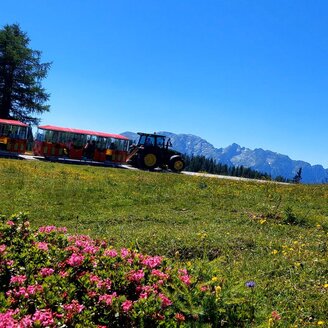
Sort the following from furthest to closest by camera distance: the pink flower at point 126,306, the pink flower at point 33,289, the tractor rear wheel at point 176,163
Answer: the tractor rear wheel at point 176,163
the pink flower at point 33,289
the pink flower at point 126,306

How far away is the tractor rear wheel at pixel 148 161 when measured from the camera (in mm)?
34969

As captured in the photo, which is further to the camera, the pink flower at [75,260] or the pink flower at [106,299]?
the pink flower at [75,260]

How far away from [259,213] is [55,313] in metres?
9.48

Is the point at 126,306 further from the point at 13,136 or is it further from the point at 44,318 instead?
the point at 13,136

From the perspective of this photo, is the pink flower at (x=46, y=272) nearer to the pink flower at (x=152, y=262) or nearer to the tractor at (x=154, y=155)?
the pink flower at (x=152, y=262)

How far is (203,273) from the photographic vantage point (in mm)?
4434

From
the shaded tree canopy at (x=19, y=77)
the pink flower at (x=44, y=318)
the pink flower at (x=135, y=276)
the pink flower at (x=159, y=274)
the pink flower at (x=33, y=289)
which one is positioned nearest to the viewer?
the pink flower at (x=44, y=318)

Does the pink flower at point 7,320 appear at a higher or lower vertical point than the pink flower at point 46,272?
lower

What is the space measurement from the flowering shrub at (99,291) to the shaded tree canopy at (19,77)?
2088 inches

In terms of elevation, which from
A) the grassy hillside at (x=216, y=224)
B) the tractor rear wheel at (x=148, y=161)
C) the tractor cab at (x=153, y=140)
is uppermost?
the tractor cab at (x=153, y=140)

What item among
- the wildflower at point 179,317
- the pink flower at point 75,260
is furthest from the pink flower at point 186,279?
the pink flower at point 75,260

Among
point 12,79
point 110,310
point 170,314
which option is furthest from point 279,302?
point 12,79

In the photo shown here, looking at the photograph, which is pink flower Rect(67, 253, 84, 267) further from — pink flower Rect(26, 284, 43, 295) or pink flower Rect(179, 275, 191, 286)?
pink flower Rect(179, 275, 191, 286)

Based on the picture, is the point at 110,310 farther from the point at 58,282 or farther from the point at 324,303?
the point at 324,303
